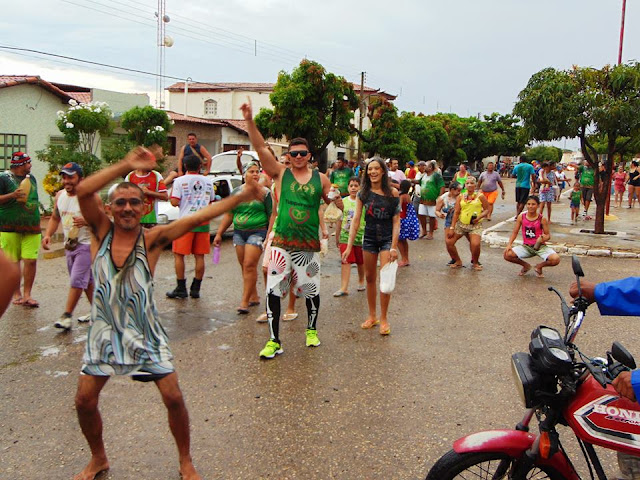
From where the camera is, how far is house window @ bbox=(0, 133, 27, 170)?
1739 cm

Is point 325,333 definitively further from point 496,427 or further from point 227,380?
point 496,427

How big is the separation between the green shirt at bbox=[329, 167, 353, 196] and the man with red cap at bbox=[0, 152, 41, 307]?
711 centimetres

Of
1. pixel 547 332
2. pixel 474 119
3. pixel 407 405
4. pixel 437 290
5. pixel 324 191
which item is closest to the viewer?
pixel 547 332

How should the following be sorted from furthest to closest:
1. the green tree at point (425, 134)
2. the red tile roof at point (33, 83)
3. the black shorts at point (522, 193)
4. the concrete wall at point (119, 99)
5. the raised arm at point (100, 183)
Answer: the green tree at point (425, 134) < the concrete wall at point (119, 99) < the red tile roof at point (33, 83) < the black shorts at point (522, 193) < the raised arm at point (100, 183)

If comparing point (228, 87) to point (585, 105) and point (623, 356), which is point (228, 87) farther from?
point (623, 356)

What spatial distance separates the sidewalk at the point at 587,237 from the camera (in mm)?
11656

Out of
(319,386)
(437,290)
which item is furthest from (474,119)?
(319,386)

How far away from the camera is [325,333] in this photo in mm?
6281

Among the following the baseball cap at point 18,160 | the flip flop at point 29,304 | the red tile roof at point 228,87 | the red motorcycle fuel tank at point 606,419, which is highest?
the red tile roof at point 228,87

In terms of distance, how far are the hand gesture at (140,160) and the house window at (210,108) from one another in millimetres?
48168

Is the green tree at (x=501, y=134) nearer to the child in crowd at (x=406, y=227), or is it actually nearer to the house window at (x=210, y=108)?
the house window at (x=210, y=108)

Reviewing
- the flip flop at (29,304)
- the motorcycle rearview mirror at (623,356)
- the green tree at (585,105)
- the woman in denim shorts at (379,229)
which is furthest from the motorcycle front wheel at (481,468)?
the green tree at (585,105)

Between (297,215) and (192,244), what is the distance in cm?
251

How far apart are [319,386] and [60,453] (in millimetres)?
1934
